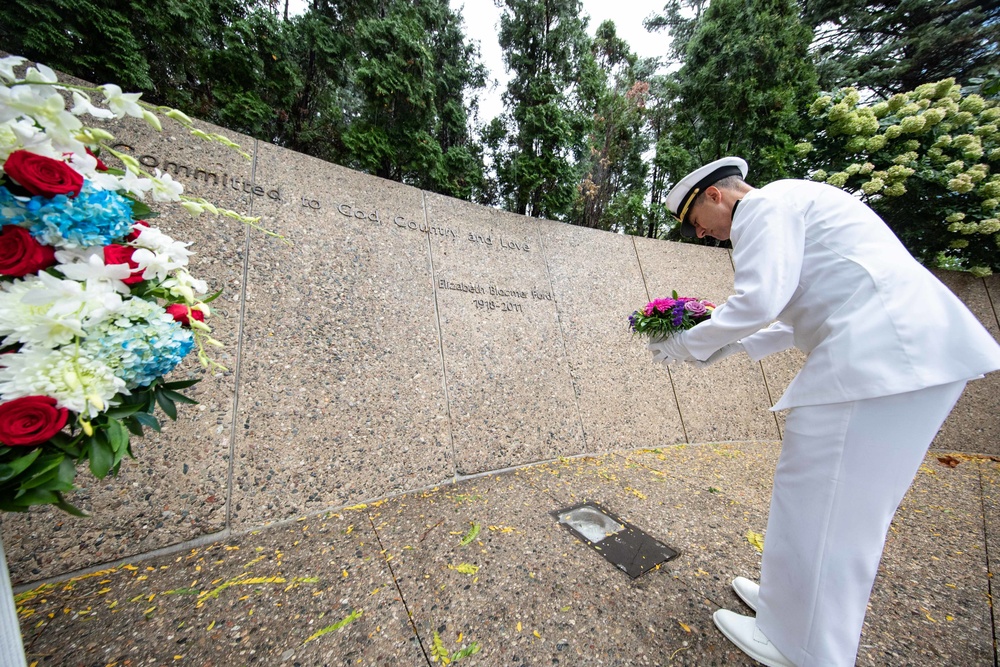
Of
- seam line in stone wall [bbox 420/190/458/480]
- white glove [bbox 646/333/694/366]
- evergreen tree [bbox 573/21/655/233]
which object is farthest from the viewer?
evergreen tree [bbox 573/21/655/233]

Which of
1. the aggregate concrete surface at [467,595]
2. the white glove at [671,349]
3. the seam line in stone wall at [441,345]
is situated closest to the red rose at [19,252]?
the aggregate concrete surface at [467,595]

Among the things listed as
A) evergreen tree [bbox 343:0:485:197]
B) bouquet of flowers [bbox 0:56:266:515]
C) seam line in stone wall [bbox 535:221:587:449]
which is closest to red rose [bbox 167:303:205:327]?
bouquet of flowers [bbox 0:56:266:515]

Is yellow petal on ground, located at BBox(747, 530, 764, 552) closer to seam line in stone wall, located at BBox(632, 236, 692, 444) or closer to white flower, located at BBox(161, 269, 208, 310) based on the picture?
seam line in stone wall, located at BBox(632, 236, 692, 444)

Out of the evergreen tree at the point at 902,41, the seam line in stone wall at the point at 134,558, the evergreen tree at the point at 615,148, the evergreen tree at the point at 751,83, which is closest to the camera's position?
the seam line in stone wall at the point at 134,558

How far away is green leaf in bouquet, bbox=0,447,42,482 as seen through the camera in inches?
27.6

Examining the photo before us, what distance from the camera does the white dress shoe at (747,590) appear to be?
167 centimetres

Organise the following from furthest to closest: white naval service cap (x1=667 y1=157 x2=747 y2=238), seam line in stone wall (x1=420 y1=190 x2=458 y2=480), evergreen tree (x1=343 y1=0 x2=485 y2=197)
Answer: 1. evergreen tree (x1=343 y1=0 x2=485 y2=197)
2. seam line in stone wall (x1=420 y1=190 x2=458 y2=480)
3. white naval service cap (x1=667 y1=157 x2=747 y2=238)

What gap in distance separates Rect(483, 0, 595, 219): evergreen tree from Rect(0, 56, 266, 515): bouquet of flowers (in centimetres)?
390

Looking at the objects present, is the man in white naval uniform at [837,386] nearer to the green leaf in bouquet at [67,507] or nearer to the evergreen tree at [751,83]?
the green leaf in bouquet at [67,507]

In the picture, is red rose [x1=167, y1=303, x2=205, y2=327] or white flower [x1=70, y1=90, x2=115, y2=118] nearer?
white flower [x1=70, y1=90, x2=115, y2=118]

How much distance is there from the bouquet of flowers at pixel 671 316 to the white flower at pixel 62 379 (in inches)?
76.7

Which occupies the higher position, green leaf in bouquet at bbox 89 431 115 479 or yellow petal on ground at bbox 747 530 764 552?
green leaf in bouquet at bbox 89 431 115 479

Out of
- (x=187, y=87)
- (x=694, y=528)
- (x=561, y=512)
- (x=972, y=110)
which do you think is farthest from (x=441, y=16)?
(x=972, y=110)

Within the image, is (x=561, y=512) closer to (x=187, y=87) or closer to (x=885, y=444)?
(x=885, y=444)
